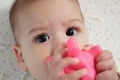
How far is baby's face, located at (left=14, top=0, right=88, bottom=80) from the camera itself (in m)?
1.12

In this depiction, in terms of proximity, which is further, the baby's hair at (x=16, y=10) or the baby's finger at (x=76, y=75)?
the baby's hair at (x=16, y=10)

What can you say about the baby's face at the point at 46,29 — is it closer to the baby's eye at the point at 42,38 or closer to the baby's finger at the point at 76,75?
the baby's eye at the point at 42,38

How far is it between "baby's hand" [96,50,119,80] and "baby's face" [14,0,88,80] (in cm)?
13

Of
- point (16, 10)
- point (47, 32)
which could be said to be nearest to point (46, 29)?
point (47, 32)

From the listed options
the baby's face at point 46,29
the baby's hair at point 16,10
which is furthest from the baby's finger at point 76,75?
the baby's hair at point 16,10

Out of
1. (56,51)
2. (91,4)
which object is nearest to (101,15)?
(91,4)

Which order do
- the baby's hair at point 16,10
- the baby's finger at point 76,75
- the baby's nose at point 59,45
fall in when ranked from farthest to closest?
the baby's hair at point 16,10 → the baby's nose at point 59,45 → the baby's finger at point 76,75

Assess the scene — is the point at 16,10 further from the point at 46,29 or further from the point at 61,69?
the point at 61,69

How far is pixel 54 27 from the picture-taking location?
1.12 m

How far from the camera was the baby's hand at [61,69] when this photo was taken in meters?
0.96

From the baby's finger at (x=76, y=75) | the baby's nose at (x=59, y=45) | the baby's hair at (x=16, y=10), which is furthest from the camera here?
the baby's hair at (x=16, y=10)

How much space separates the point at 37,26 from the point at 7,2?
351 millimetres

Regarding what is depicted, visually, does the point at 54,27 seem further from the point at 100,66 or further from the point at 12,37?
the point at 12,37

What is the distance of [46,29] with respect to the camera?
44.3 inches
